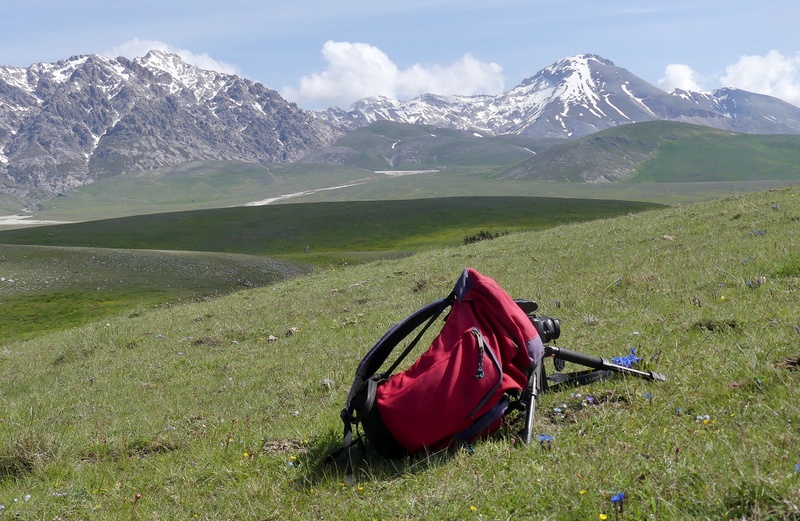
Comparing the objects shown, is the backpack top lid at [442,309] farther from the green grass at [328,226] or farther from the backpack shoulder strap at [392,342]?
the green grass at [328,226]

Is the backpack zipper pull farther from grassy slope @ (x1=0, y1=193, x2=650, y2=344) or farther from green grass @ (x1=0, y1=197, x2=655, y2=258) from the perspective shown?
green grass @ (x1=0, y1=197, x2=655, y2=258)

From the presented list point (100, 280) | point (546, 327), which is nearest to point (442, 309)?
point (546, 327)

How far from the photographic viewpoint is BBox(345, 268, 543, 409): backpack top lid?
6.04 m

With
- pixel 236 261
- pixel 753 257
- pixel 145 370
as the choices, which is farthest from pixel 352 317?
pixel 236 261

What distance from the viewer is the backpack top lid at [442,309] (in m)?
6.04

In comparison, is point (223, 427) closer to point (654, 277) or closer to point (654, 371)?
point (654, 371)

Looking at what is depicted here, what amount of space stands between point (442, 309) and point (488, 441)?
1.41m

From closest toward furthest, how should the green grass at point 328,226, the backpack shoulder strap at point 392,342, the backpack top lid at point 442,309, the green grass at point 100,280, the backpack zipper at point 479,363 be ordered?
the backpack zipper at point 479,363, the backpack top lid at point 442,309, the backpack shoulder strap at point 392,342, the green grass at point 100,280, the green grass at point 328,226

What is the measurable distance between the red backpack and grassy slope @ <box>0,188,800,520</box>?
0.26 m

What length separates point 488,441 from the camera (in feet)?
19.3

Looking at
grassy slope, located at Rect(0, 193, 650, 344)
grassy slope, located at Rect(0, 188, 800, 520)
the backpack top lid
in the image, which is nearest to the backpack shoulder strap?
the backpack top lid

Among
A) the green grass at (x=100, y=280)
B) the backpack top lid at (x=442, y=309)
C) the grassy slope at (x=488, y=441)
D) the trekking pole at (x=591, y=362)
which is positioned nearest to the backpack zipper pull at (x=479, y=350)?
the backpack top lid at (x=442, y=309)

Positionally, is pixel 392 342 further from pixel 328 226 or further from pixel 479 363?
pixel 328 226

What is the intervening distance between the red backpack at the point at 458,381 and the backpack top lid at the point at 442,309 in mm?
10
